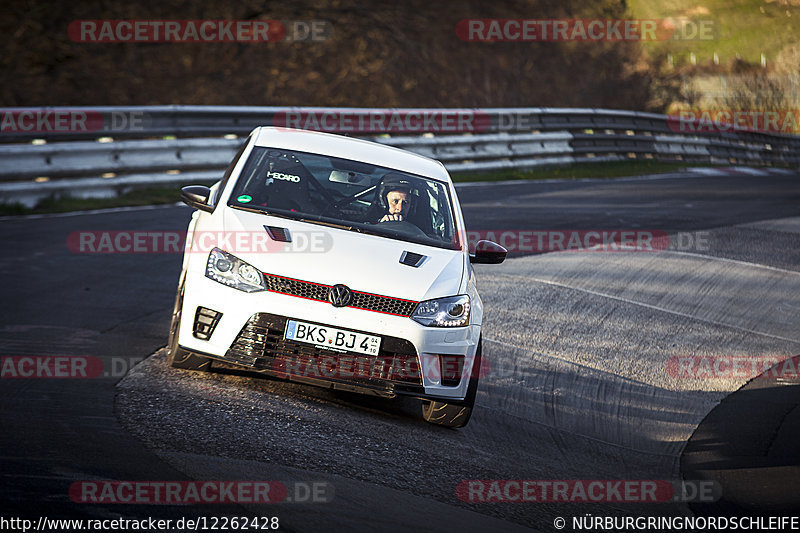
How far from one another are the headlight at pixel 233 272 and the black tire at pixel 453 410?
4.30 feet

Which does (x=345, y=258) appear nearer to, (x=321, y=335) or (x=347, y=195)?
(x=321, y=335)

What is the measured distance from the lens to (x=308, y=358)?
217 inches

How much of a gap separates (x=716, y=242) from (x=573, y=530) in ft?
29.4

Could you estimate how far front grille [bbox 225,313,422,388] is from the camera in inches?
217

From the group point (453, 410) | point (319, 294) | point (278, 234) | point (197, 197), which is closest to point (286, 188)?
point (197, 197)

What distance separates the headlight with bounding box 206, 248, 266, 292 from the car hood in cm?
5

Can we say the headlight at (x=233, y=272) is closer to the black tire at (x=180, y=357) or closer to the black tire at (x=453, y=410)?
the black tire at (x=180, y=357)

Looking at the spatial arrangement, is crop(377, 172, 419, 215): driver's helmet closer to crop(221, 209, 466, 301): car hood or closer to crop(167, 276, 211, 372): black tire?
crop(221, 209, 466, 301): car hood

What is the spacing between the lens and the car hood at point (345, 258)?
18.5ft

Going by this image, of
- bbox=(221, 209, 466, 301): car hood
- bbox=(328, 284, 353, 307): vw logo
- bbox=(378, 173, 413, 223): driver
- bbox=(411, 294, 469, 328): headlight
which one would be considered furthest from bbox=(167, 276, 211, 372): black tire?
bbox=(378, 173, 413, 223): driver

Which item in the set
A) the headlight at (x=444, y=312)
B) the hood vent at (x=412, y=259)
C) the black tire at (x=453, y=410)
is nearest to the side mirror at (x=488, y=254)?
the hood vent at (x=412, y=259)

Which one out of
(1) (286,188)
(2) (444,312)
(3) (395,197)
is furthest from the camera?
(3) (395,197)

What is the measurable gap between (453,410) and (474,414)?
2.31 feet

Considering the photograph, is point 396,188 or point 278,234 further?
point 396,188
